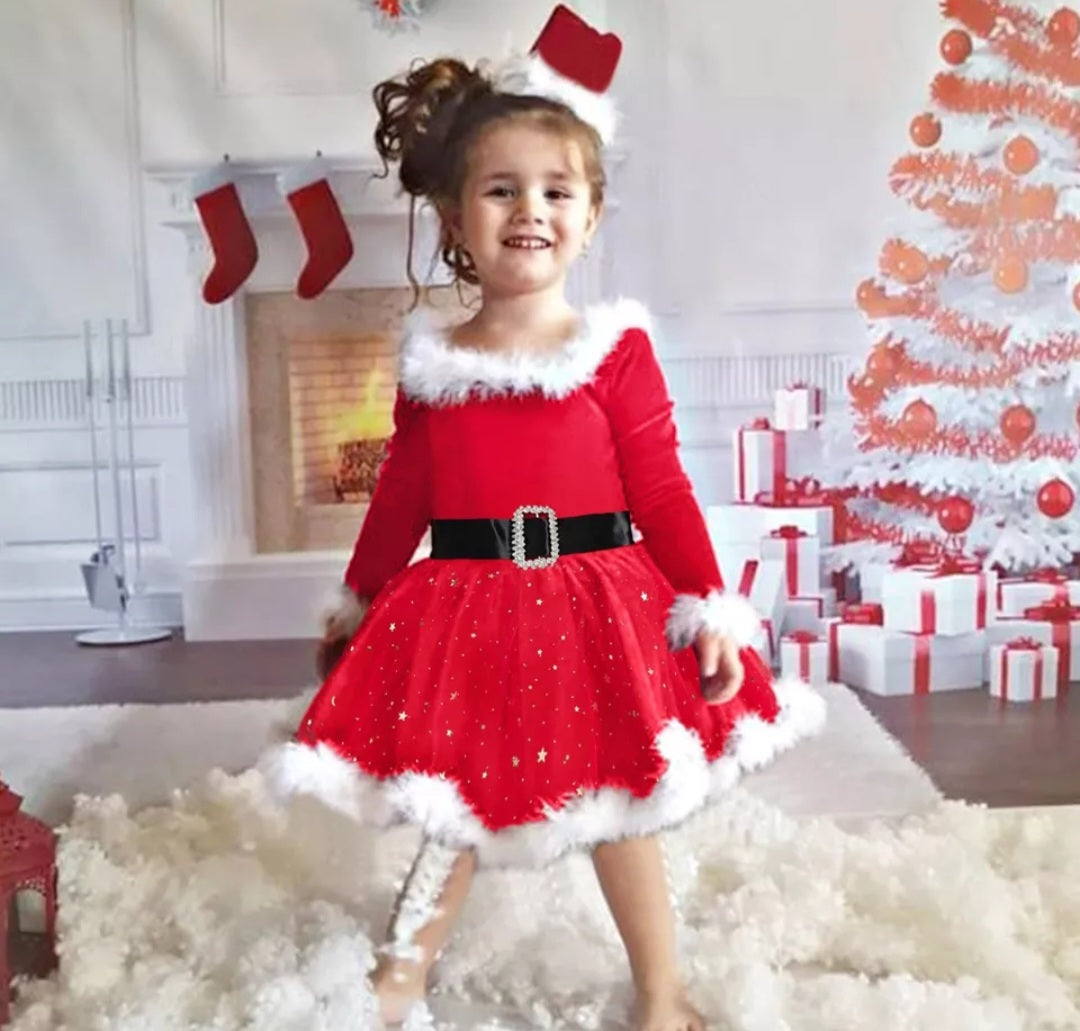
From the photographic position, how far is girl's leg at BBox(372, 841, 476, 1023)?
1.17 meters

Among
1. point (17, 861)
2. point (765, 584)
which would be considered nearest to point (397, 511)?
point (17, 861)

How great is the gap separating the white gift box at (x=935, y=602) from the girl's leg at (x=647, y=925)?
1053mm

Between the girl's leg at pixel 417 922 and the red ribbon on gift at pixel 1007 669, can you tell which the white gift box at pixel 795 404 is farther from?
the girl's leg at pixel 417 922

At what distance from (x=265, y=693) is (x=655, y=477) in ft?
3.29

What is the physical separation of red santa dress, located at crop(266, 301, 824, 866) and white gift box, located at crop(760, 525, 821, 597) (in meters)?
0.85

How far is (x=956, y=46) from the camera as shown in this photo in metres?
1.90

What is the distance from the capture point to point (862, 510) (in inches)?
82.9

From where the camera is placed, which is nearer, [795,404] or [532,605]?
[532,605]

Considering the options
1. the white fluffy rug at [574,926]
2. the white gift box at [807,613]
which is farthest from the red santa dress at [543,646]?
the white gift box at [807,613]

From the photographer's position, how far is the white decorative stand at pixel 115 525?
196 centimetres

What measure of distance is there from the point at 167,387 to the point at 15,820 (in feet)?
3.12

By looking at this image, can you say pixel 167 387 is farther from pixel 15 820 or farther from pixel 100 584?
pixel 15 820

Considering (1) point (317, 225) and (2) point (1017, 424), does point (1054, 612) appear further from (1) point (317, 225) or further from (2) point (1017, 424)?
(1) point (317, 225)

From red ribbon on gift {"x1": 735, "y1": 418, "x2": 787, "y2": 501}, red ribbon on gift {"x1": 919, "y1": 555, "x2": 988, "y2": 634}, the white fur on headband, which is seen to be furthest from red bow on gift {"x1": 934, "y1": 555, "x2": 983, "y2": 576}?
the white fur on headband
